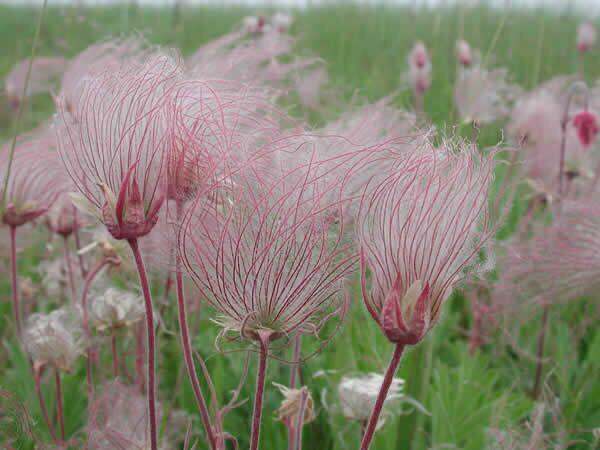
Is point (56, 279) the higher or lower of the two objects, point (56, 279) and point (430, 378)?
the higher

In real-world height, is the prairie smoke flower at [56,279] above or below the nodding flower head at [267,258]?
below

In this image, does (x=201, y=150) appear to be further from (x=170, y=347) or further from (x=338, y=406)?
(x=170, y=347)

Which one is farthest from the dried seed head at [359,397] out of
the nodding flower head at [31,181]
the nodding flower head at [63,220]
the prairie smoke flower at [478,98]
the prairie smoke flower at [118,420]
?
the prairie smoke flower at [478,98]

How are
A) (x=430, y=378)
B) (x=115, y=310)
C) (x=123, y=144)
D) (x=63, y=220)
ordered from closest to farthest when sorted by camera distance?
(x=123, y=144), (x=115, y=310), (x=63, y=220), (x=430, y=378)

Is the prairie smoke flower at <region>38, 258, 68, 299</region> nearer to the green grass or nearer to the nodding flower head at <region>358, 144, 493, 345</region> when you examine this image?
the green grass

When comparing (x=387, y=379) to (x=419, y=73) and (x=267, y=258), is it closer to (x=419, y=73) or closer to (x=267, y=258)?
(x=267, y=258)

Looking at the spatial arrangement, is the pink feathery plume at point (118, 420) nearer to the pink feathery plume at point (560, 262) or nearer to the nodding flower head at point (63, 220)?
the nodding flower head at point (63, 220)

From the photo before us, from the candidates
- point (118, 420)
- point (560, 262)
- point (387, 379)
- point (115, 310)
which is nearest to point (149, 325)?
point (387, 379)
